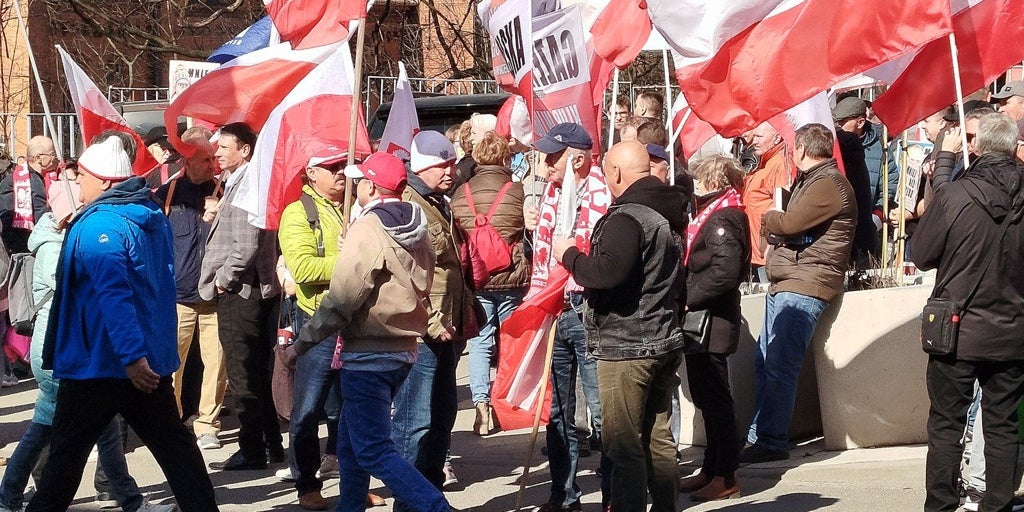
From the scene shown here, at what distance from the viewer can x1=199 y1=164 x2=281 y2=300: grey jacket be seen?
26.7ft

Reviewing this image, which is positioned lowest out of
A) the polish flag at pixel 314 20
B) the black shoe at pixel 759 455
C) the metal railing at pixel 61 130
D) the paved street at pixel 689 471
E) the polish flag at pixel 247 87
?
the paved street at pixel 689 471

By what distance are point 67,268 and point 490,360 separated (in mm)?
3966

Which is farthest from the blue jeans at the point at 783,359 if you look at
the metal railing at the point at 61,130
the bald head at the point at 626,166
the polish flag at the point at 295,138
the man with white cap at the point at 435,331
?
the metal railing at the point at 61,130

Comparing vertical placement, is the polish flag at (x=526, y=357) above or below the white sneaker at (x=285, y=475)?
above

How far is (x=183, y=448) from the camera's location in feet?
19.6

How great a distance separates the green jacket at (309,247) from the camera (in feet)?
22.9

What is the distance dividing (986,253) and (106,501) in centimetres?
474

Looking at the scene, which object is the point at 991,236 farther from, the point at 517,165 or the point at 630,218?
the point at 517,165

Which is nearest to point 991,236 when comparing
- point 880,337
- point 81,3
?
point 880,337

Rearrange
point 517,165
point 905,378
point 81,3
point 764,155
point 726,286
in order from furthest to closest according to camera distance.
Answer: point 81,3 → point 517,165 → point 764,155 → point 905,378 → point 726,286

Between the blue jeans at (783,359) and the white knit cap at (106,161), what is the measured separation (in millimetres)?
3854

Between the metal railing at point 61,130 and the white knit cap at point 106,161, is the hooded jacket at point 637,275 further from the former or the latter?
the metal railing at point 61,130

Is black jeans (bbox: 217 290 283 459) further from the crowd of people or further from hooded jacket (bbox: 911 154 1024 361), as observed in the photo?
hooded jacket (bbox: 911 154 1024 361)

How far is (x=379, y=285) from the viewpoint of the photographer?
19.8 feet
